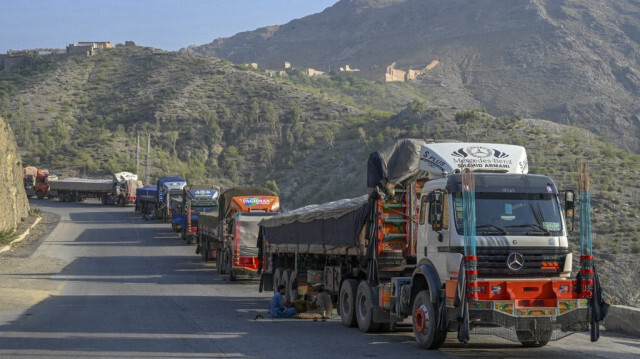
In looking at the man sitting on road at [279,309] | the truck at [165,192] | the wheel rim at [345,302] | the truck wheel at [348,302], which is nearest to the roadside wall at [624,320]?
the truck wheel at [348,302]

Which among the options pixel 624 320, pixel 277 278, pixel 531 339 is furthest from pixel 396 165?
pixel 277 278

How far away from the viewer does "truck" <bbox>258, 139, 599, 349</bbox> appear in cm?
1230

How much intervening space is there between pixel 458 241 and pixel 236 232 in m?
18.5

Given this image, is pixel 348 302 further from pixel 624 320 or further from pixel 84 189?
pixel 84 189

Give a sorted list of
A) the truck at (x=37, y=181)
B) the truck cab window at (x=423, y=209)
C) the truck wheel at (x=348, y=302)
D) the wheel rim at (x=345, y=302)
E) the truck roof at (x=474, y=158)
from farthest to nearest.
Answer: the truck at (x=37, y=181) < the wheel rim at (x=345, y=302) < the truck wheel at (x=348, y=302) < the truck cab window at (x=423, y=209) < the truck roof at (x=474, y=158)

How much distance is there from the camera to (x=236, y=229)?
30.4m

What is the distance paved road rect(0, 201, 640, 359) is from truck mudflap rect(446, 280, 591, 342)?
0.97 m

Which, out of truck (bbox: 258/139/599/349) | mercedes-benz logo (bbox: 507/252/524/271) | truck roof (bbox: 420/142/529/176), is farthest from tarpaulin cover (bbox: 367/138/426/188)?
mercedes-benz logo (bbox: 507/252/524/271)

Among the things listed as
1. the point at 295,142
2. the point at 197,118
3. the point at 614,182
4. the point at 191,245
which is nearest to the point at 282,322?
the point at 191,245

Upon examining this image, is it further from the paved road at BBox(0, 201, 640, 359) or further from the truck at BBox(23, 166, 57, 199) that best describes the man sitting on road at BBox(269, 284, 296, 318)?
the truck at BBox(23, 166, 57, 199)

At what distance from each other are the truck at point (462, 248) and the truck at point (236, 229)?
13588mm

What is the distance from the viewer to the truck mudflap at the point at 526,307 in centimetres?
1216

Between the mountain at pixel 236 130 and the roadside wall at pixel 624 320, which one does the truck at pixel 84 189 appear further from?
the roadside wall at pixel 624 320

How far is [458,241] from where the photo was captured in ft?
41.5
